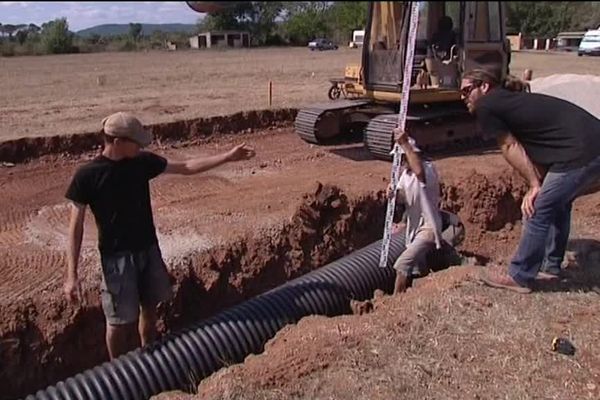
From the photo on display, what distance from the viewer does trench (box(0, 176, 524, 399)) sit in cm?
541

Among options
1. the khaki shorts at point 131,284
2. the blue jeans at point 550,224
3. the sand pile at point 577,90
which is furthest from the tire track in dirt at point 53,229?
the sand pile at point 577,90

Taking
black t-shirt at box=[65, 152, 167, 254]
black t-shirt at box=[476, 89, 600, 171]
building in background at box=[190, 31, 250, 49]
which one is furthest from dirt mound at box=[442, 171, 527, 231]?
building in background at box=[190, 31, 250, 49]

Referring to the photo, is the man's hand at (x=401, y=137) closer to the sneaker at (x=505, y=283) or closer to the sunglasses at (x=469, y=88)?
the sunglasses at (x=469, y=88)

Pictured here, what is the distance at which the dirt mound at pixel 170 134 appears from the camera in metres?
10.8

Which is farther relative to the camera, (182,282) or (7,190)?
(7,190)

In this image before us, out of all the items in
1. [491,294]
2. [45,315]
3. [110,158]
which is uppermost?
[110,158]

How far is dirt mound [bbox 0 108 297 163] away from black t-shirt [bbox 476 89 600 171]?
27.0 feet

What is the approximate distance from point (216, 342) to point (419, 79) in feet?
24.6

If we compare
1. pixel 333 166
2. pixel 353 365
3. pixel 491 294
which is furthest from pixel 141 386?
pixel 333 166

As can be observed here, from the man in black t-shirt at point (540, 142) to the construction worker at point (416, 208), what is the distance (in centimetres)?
60

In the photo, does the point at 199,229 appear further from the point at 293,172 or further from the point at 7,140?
the point at 7,140

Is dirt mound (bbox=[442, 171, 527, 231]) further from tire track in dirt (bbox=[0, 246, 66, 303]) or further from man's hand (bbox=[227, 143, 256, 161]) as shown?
tire track in dirt (bbox=[0, 246, 66, 303])

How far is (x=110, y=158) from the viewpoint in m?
4.27

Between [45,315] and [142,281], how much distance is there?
4.80 feet
